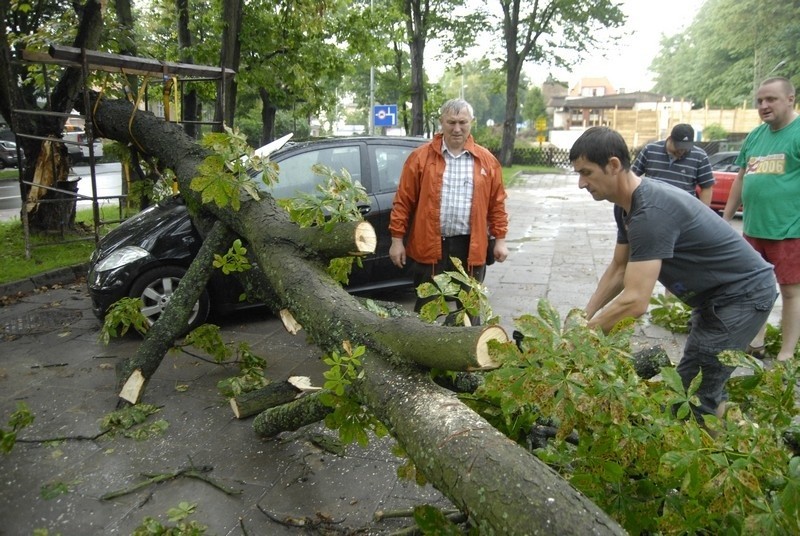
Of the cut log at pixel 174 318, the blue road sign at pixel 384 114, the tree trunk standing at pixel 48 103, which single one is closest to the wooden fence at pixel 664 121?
the blue road sign at pixel 384 114

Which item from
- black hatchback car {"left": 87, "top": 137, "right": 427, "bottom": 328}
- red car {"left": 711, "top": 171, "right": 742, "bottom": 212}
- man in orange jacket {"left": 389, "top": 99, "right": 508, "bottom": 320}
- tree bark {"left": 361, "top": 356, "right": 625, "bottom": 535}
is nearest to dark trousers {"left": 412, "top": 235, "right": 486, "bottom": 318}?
man in orange jacket {"left": 389, "top": 99, "right": 508, "bottom": 320}

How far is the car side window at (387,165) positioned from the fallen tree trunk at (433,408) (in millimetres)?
2913

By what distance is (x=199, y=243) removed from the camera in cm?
582

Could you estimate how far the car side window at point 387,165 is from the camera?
6.48 m

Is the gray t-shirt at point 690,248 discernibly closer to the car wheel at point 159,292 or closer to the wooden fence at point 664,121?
the car wheel at point 159,292

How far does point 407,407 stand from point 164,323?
2.69 metres

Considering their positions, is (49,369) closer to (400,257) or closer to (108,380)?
(108,380)

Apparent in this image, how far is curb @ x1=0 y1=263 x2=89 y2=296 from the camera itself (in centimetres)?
727

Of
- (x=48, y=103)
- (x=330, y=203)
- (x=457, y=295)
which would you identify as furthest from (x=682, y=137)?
(x=48, y=103)

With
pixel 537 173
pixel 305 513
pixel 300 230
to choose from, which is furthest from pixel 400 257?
pixel 537 173

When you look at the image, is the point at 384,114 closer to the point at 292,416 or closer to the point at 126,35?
the point at 126,35

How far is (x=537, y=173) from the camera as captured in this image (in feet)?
93.2

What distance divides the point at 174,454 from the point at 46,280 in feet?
16.9

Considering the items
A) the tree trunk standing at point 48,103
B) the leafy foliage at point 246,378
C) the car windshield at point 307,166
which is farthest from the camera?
the tree trunk standing at point 48,103
